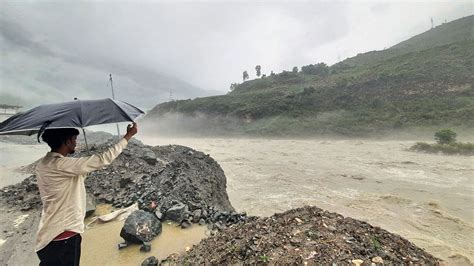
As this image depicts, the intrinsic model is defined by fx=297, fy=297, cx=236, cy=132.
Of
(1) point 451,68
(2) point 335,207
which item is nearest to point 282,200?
(2) point 335,207

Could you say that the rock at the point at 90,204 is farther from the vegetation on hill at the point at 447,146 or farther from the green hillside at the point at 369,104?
the green hillside at the point at 369,104

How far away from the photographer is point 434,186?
47.5 ft

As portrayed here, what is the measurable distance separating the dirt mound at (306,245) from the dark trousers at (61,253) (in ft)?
6.07

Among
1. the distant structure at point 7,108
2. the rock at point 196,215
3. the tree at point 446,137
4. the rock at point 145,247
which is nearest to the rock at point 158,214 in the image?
the rock at point 196,215

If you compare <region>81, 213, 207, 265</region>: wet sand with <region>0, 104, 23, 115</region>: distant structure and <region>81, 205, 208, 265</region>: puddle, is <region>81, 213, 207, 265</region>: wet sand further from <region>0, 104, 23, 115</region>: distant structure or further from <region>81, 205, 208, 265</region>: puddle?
<region>0, 104, 23, 115</region>: distant structure

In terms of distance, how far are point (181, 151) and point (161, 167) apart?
267 cm

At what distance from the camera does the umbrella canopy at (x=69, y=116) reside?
8.90 ft

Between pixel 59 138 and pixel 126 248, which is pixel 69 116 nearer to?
pixel 59 138

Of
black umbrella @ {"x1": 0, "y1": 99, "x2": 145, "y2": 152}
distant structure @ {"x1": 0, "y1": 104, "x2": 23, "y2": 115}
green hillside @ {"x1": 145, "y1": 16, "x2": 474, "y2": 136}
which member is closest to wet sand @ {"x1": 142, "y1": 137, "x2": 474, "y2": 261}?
black umbrella @ {"x1": 0, "y1": 99, "x2": 145, "y2": 152}

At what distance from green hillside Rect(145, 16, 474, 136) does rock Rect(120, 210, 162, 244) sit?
33934mm

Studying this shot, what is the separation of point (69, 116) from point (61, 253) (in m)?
1.36

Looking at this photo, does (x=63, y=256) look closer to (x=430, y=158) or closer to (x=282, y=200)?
(x=282, y=200)

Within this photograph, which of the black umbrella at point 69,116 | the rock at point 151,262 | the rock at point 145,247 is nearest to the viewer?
the black umbrella at point 69,116

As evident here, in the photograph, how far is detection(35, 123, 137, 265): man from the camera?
2.80 meters
